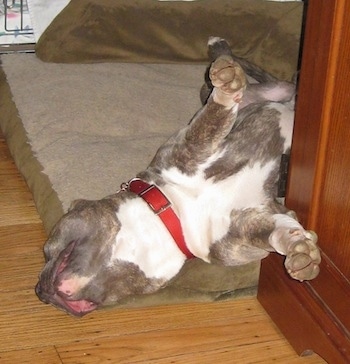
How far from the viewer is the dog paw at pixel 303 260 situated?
169 cm

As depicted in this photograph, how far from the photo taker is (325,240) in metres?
1.86

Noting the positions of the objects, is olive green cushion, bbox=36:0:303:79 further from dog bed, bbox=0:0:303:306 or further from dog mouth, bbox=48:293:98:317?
dog mouth, bbox=48:293:98:317

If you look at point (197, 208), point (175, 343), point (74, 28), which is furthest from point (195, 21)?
point (175, 343)

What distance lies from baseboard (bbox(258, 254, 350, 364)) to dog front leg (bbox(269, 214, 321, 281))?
0.38 feet

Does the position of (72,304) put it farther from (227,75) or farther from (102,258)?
(227,75)

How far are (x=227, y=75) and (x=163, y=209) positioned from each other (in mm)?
355

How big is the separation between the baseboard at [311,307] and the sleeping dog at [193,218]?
0.11m

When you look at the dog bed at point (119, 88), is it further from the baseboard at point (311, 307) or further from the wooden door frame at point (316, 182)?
the wooden door frame at point (316, 182)

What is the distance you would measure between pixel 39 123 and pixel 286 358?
121 cm

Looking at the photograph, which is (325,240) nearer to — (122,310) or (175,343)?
(175,343)

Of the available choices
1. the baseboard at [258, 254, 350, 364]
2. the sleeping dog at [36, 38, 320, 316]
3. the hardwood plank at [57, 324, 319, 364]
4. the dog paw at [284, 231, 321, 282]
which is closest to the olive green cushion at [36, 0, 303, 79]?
the sleeping dog at [36, 38, 320, 316]

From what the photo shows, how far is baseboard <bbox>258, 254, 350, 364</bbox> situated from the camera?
1818mm

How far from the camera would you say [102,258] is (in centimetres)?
185

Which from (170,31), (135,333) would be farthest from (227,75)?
(170,31)
